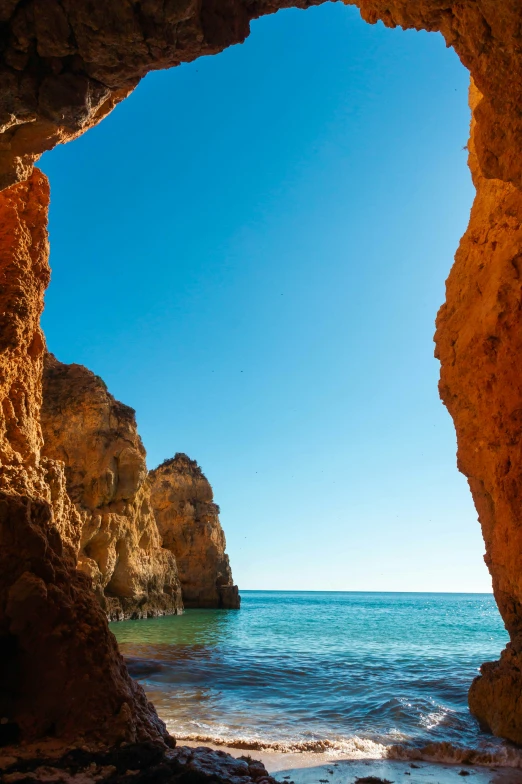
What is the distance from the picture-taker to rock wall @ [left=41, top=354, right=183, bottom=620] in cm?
3011

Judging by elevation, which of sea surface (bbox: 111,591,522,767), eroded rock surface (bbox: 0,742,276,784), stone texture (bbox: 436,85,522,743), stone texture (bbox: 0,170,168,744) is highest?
stone texture (bbox: 436,85,522,743)

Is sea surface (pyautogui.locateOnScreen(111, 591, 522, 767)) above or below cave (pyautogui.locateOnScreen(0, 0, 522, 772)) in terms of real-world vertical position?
below

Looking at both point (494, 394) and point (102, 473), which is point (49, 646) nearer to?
point (494, 394)

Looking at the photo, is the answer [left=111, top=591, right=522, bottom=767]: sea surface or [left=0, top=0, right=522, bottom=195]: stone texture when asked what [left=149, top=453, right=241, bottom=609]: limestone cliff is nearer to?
A: [left=111, top=591, right=522, bottom=767]: sea surface

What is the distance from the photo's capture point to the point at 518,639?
28.6 ft

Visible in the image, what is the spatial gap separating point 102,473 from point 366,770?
90.2 ft

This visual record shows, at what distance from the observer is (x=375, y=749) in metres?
7.76

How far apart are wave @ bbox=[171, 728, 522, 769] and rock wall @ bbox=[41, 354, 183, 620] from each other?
21.1 meters

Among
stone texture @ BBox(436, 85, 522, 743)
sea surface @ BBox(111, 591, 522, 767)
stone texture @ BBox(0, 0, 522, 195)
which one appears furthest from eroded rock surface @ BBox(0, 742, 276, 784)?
stone texture @ BBox(0, 0, 522, 195)

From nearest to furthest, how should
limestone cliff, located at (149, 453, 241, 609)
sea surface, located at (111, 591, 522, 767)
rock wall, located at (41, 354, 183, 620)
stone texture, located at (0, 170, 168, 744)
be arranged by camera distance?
stone texture, located at (0, 170, 168, 744), sea surface, located at (111, 591, 522, 767), rock wall, located at (41, 354, 183, 620), limestone cliff, located at (149, 453, 241, 609)

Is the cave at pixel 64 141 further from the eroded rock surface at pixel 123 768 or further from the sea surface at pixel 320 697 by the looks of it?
the sea surface at pixel 320 697

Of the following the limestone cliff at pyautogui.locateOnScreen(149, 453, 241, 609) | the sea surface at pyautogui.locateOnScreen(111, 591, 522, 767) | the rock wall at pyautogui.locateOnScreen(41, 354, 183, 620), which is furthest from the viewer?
the limestone cliff at pyautogui.locateOnScreen(149, 453, 241, 609)

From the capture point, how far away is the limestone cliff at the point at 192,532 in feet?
172

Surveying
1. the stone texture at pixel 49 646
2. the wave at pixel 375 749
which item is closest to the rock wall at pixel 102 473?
the wave at pixel 375 749
